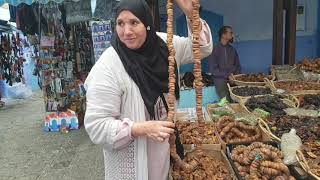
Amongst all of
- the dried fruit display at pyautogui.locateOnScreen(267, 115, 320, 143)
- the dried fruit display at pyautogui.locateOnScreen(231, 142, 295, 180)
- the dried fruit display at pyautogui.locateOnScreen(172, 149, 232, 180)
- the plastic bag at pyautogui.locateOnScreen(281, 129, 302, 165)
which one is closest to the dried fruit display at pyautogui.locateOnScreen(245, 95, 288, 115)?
the dried fruit display at pyautogui.locateOnScreen(267, 115, 320, 143)

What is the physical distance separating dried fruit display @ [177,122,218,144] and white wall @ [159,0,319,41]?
477 cm

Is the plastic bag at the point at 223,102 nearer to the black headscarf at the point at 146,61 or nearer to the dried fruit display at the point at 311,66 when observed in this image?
the dried fruit display at the point at 311,66

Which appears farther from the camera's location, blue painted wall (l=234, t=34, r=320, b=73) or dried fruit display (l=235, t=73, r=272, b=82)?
blue painted wall (l=234, t=34, r=320, b=73)

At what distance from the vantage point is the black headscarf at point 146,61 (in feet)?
6.71

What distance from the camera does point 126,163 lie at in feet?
7.20

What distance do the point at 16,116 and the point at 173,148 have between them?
29.4 ft

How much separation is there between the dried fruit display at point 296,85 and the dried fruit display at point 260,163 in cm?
293

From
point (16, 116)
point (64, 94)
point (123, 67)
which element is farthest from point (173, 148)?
point (16, 116)

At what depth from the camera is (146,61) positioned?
2131 millimetres

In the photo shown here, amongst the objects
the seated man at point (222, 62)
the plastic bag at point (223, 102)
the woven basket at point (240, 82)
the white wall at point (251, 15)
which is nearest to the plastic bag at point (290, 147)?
the plastic bag at point (223, 102)

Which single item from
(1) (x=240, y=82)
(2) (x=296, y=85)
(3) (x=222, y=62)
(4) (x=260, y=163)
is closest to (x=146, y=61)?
(4) (x=260, y=163)

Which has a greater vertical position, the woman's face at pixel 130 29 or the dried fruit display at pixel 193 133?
the woman's face at pixel 130 29

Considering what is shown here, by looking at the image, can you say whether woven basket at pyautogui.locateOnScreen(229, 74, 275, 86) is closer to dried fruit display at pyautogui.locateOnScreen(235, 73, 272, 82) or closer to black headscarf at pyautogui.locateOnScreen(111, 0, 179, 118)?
dried fruit display at pyautogui.locateOnScreen(235, 73, 272, 82)

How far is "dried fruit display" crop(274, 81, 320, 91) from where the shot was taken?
219 inches
